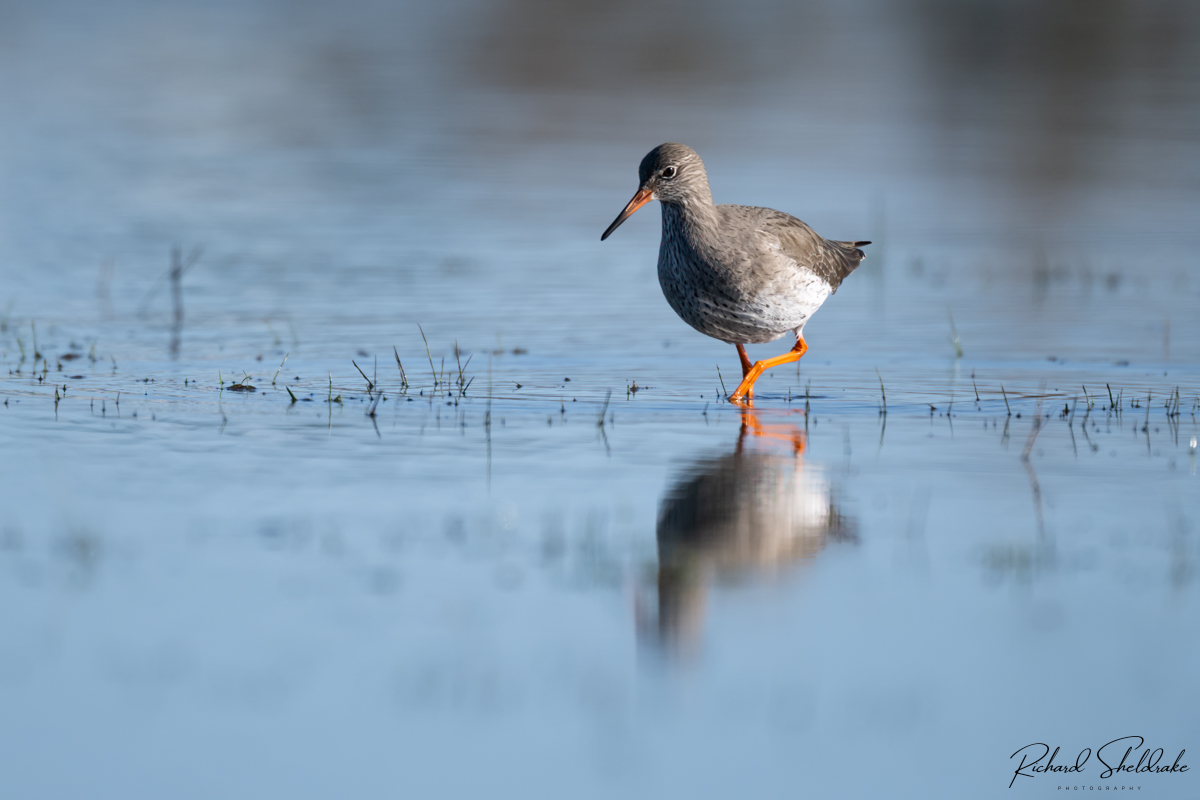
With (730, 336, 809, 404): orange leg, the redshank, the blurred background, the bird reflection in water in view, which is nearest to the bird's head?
the redshank

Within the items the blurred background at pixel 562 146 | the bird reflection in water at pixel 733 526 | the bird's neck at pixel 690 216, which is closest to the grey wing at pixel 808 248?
the bird's neck at pixel 690 216

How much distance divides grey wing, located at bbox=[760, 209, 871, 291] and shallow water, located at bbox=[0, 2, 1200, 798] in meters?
0.67

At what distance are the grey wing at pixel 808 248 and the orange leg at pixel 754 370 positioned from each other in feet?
1.66

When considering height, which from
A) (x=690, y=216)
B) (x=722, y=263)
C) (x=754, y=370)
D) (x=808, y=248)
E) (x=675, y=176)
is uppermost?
(x=675, y=176)

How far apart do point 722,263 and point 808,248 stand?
3.14 feet

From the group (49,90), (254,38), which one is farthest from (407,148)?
(254,38)

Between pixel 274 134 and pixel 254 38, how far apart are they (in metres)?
13.5

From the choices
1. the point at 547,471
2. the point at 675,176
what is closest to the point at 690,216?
the point at 675,176

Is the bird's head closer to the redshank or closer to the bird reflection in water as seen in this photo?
the redshank

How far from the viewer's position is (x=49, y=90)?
1060 inches

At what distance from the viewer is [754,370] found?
9.76m

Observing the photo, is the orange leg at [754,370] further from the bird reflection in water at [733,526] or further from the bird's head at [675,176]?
the bird reflection in water at [733,526]

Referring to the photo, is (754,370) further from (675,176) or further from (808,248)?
(675,176)

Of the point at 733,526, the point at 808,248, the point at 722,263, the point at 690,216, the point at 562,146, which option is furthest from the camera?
the point at 562,146
